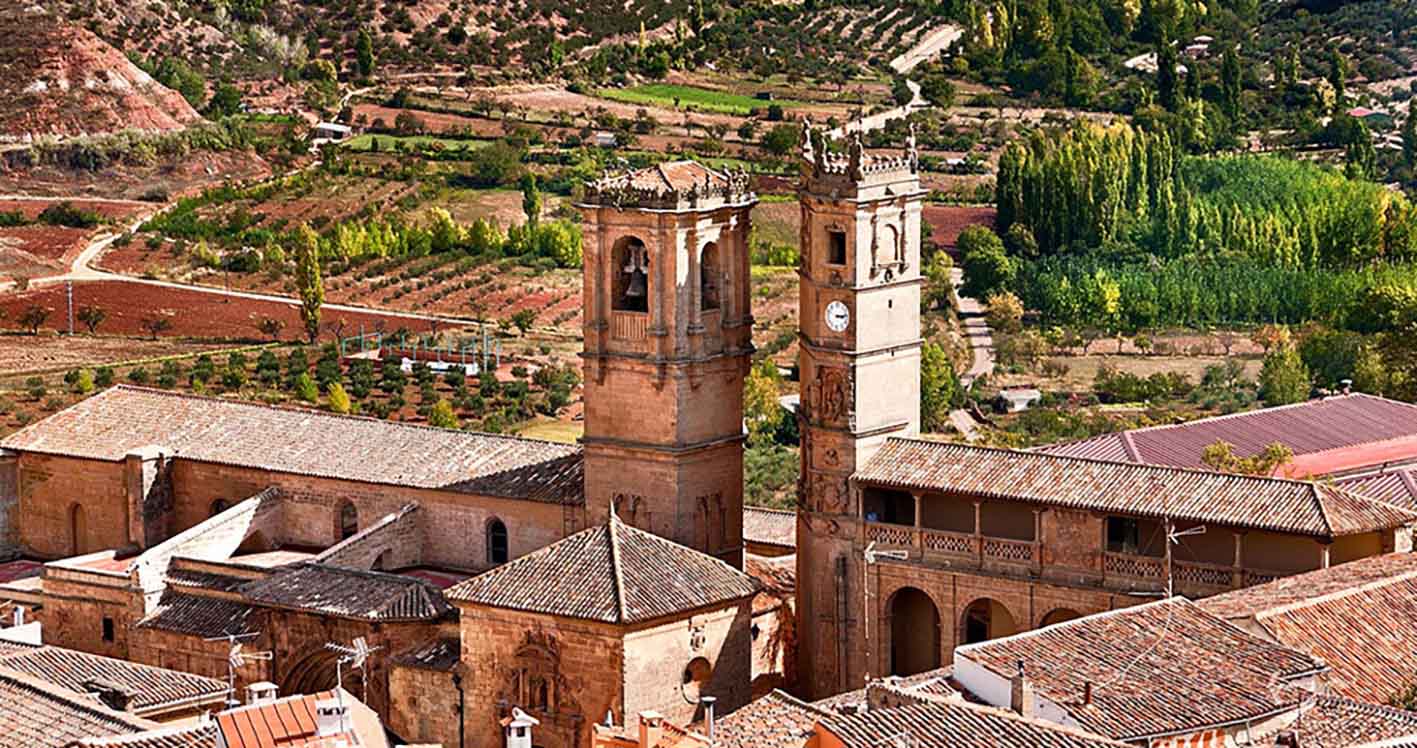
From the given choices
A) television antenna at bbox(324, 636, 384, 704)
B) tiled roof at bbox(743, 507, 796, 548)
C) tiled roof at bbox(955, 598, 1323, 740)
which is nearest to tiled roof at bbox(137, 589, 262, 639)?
television antenna at bbox(324, 636, 384, 704)

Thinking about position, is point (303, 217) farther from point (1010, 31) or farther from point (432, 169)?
point (1010, 31)

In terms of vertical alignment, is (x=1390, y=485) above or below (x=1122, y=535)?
below

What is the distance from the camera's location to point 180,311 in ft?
295

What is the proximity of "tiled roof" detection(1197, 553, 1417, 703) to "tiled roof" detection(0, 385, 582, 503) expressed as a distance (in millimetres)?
12565

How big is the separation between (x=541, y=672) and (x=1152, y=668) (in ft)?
33.7

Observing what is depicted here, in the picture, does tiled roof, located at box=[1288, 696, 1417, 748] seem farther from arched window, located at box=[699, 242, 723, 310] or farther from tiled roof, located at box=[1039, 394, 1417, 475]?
tiled roof, located at box=[1039, 394, 1417, 475]

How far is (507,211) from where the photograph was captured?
9919 centimetres

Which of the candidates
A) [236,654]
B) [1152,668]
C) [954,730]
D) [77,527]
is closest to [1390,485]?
[1152,668]

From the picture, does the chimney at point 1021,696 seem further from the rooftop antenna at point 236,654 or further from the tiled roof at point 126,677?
the rooftop antenna at point 236,654

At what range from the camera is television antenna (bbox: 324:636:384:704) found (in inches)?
1831

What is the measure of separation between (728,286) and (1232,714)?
14661 millimetres

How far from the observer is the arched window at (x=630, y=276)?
50.1 m

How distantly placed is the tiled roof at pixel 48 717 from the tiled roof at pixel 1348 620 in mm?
14370

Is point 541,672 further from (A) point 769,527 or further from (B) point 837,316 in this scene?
(A) point 769,527
